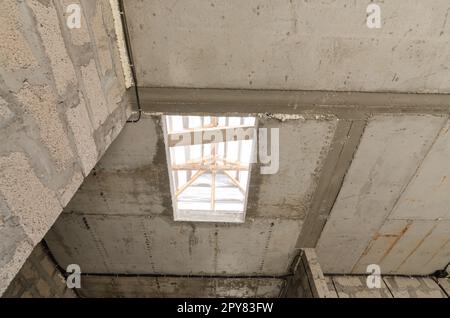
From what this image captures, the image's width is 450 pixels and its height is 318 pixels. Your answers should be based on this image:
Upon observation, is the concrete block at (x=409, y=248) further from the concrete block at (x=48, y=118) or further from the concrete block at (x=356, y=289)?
the concrete block at (x=48, y=118)

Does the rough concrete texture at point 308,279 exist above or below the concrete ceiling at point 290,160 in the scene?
below

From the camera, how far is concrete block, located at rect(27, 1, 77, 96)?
134cm

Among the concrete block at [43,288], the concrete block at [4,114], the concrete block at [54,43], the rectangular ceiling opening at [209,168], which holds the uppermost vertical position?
the rectangular ceiling opening at [209,168]

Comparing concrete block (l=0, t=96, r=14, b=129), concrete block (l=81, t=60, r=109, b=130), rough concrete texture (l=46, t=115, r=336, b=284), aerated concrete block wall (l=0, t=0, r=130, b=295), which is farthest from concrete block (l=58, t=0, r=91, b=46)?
rough concrete texture (l=46, t=115, r=336, b=284)

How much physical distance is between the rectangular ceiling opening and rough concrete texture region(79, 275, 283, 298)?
1.21 metres

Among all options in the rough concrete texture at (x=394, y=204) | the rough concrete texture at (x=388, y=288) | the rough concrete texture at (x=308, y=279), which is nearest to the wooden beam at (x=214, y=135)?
the rough concrete texture at (x=394, y=204)

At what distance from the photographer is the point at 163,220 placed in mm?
3580

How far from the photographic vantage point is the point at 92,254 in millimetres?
4066

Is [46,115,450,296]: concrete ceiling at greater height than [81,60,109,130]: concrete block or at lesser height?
greater

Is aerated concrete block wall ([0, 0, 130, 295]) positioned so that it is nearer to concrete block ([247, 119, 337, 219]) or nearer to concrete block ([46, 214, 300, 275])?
concrete block ([247, 119, 337, 219])

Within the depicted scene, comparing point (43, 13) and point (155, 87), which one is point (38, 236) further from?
point (155, 87)

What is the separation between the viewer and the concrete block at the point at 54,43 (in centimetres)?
134

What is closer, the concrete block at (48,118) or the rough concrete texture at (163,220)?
the concrete block at (48,118)
